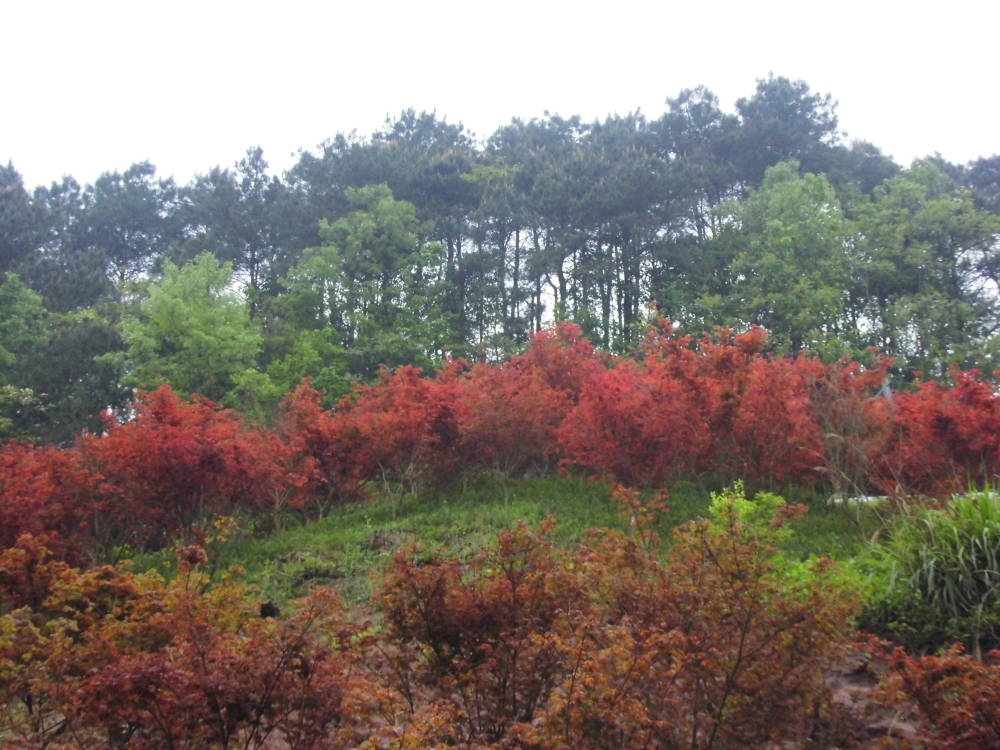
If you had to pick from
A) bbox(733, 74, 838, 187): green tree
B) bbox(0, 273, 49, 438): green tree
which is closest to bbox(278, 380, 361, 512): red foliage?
bbox(0, 273, 49, 438): green tree

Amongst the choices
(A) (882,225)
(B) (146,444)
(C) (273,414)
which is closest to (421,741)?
(B) (146,444)

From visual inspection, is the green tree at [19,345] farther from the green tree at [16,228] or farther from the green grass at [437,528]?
the green grass at [437,528]

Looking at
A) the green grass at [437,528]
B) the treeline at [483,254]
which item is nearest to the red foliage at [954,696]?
the green grass at [437,528]

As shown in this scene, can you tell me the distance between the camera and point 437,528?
10.5m

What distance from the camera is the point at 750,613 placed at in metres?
3.90

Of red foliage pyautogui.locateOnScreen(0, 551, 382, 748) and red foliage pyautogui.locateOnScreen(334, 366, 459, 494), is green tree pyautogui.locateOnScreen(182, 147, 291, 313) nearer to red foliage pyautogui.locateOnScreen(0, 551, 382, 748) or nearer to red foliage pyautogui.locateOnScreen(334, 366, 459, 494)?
red foliage pyautogui.locateOnScreen(334, 366, 459, 494)

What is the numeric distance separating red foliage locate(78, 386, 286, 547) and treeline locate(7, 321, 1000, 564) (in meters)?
0.02

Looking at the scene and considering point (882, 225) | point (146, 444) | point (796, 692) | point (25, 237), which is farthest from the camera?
point (25, 237)

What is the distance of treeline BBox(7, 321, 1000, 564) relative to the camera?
9.27 metres

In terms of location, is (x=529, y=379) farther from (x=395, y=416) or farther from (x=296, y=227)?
(x=296, y=227)

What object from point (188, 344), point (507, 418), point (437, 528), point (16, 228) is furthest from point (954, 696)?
point (16, 228)

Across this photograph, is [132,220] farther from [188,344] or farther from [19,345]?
[188,344]

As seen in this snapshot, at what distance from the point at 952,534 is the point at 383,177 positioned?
1058 inches

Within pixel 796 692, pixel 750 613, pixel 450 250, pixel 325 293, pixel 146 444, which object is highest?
pixel 450 250
